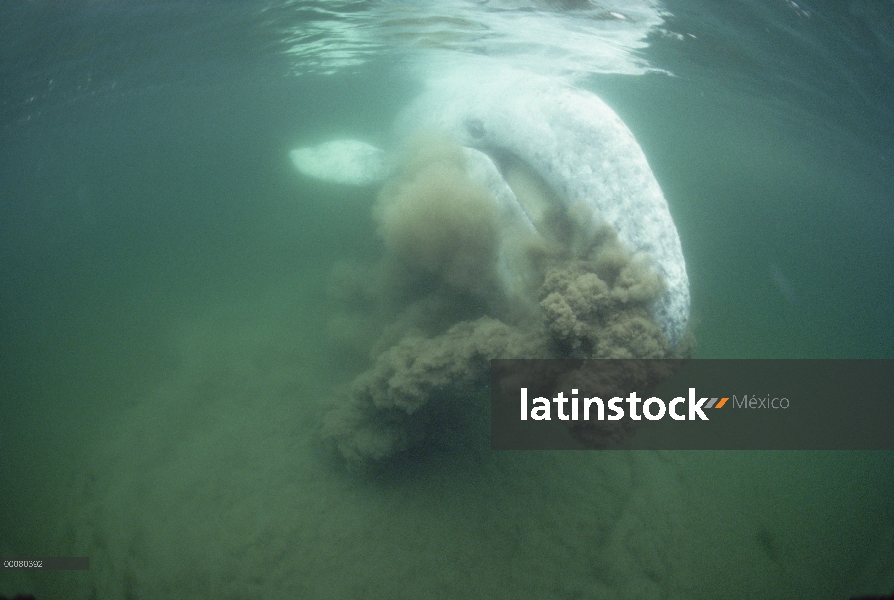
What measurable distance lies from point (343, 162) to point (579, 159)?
9196 mm

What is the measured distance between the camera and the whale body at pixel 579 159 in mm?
3689

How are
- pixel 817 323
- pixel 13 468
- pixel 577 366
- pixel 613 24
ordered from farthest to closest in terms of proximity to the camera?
pixel 817 323 < pixel 613 24 < pixel 13 468 < pixel 577 366

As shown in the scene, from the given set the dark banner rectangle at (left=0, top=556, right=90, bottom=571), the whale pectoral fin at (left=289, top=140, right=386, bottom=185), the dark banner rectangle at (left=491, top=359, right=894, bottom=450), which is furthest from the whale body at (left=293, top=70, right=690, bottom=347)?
the dark banner rectangle at (left=0, top=556, right=90, bottom=571)

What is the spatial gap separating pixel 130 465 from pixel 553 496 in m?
6.48

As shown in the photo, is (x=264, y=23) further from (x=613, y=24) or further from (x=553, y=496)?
(x=553, y=496)

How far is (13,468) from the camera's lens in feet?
22.5

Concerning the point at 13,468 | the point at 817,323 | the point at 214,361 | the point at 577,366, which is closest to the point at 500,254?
the point at 577,366

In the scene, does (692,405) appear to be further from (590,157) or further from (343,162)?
(343,162)

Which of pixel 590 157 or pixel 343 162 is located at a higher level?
pixel 590 157

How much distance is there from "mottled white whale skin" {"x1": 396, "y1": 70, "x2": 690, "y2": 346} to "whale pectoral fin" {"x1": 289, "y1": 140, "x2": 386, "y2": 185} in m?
4.99

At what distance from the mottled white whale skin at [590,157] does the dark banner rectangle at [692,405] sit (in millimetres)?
816

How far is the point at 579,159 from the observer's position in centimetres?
460

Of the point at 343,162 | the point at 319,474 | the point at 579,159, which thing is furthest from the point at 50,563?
the point at 343,162

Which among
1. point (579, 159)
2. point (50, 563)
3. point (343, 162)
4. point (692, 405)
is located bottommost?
point (50, 563)
